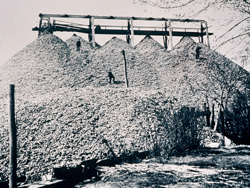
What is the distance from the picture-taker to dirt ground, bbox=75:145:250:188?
470 centimetres

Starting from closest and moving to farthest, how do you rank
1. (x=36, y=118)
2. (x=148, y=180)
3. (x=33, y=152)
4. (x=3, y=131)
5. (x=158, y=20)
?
(x=148, y=180)
(x=33, y=152)
(x=3, y=131)
(x=36, y=118)
(x=158, y=20)

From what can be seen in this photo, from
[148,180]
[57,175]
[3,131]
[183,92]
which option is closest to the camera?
[148,180]

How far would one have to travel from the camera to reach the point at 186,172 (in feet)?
18.0

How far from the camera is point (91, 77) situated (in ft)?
59.8

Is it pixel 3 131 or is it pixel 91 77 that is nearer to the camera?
pixel 3 131

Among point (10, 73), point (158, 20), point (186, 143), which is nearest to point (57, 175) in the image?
point (186, 143)

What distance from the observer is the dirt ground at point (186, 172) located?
470cm

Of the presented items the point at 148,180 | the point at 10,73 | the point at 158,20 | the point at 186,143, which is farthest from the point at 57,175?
the point at 158,20

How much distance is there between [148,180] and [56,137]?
520 centimetres

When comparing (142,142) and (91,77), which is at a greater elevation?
(91,77)

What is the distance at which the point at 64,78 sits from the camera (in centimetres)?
1758

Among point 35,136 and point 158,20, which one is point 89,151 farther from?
point 158,20

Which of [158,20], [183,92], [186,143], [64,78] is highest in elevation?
[158,20]

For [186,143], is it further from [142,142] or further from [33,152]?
[33,152]
